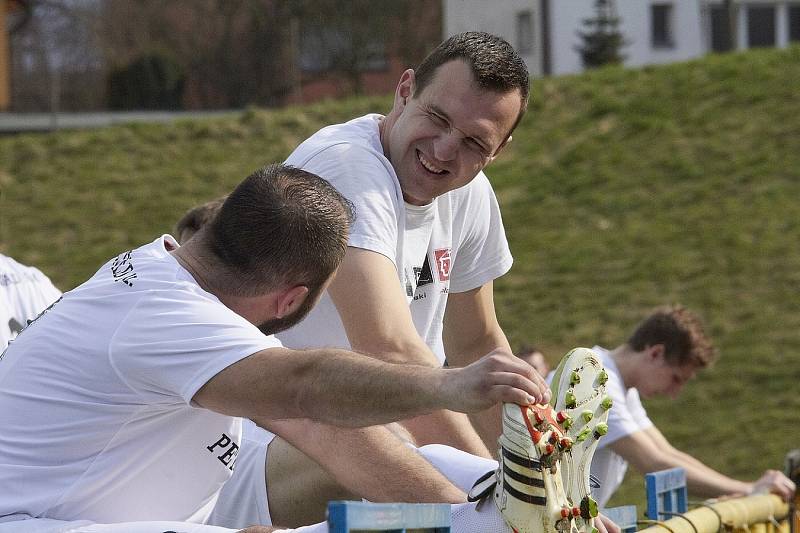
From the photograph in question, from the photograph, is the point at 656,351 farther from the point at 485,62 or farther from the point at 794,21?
the point at 794,21

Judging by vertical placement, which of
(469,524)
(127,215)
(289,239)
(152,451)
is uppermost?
(289,239)

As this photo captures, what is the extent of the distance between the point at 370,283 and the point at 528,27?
97.6ft

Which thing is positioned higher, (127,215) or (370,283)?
(370,283)

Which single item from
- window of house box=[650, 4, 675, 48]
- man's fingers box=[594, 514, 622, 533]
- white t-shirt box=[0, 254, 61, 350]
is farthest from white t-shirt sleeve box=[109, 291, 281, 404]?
window of house box=[650, 4, 675, 48]

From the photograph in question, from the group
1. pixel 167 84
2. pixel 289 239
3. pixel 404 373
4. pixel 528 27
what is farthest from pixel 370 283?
pixel 528 27

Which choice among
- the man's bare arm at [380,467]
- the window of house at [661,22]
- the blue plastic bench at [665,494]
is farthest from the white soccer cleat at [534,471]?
the window of house at [661,22]


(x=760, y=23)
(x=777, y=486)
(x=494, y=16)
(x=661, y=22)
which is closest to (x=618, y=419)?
(x=777, y=486)

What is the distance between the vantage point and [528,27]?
32000 mm

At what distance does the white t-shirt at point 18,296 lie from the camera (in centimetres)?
414

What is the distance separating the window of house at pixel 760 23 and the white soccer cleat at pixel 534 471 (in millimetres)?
34826

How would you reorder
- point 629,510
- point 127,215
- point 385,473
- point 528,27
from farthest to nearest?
point 528,27, point 127,215, point 629,510, point 385,473

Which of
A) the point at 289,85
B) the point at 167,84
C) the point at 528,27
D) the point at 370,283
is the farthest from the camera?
the point at 528,27

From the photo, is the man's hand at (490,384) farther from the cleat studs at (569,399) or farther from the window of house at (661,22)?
the window of house at (661,22)

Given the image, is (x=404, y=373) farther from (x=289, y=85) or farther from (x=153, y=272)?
(x=289, y=85)
